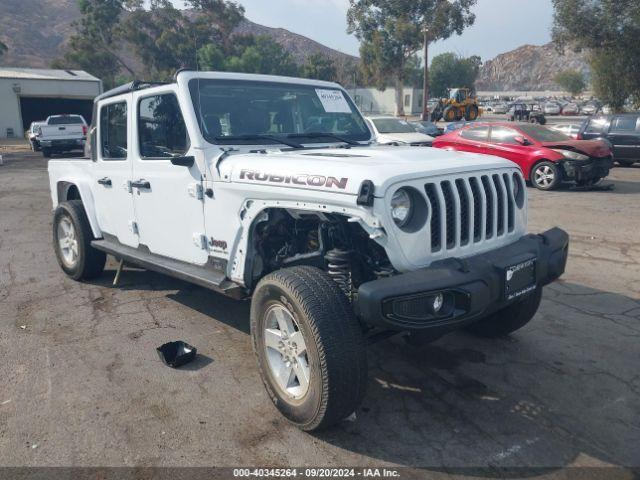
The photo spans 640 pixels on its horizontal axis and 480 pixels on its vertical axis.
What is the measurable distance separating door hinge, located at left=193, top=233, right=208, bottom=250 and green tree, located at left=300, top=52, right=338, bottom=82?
57338mm

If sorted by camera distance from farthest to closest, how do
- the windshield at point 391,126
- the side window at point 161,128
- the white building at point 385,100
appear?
the white building at point 385,100 < the windshield at point 391,126 < the side window at point 161,128

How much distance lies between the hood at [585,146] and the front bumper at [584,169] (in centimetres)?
13

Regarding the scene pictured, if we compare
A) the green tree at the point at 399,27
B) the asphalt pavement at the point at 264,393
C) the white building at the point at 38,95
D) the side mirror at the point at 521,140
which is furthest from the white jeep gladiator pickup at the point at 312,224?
the green tree at the point at 399,27

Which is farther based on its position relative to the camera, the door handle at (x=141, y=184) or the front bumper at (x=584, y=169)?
the front bumper at (x=584, y=169)

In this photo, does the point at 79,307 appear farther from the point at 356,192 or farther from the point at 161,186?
the point at 356,192

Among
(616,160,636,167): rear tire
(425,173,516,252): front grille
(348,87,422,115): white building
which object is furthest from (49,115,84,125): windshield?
(348,87,422,115): white building

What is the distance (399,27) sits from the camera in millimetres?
48125

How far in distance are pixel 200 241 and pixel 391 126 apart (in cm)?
1261

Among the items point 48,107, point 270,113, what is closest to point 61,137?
point 48,107

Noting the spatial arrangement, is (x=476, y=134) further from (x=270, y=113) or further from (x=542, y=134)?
(x=270, y=113)

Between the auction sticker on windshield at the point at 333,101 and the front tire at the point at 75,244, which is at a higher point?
the auction sticker on windshield at the point at 333,101

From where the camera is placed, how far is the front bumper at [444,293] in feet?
8.96

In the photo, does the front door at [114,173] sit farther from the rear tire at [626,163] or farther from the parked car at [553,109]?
the parked car at [553,109]

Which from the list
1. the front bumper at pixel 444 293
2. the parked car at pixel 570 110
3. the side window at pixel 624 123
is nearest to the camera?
the front bumper at pixel 444 293
